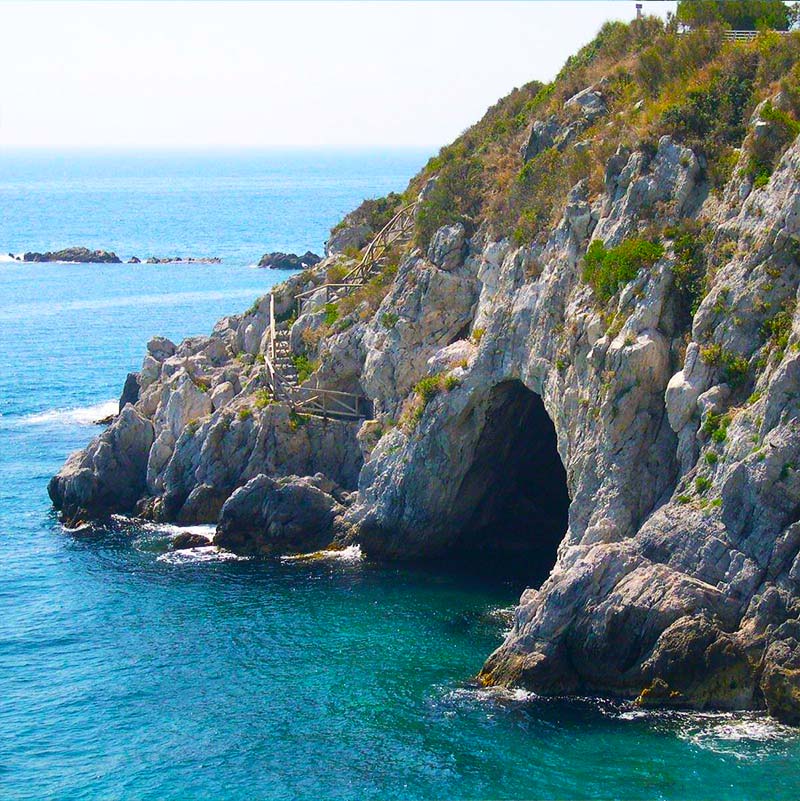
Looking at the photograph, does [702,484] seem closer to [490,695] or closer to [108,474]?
[490,695]

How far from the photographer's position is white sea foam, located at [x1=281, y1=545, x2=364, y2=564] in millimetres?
54875

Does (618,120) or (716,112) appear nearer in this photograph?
(716,112)

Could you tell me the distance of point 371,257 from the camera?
68750mm

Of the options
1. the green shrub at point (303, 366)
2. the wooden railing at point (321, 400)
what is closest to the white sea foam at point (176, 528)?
the wooden railing at point (321, 400)

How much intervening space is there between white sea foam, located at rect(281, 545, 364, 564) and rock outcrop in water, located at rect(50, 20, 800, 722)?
0.52m

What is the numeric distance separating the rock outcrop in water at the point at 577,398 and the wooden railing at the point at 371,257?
102 cm

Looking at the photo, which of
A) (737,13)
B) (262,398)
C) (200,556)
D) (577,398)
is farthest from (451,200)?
(200,556)

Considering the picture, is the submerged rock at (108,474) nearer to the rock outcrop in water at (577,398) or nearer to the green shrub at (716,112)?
the rock outcrop in water at (577,398)

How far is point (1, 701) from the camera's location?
1693 inches

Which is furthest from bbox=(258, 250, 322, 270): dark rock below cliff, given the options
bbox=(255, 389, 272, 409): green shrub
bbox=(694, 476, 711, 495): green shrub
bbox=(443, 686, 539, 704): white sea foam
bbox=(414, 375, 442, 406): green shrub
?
bbox=(694, 476, 711, 495): green shrub

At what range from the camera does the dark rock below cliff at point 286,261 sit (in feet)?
478

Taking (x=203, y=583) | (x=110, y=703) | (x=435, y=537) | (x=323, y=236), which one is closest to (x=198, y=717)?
(x=110, y=703)

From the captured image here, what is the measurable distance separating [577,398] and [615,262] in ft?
16.7

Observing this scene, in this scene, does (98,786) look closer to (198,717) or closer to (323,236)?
(198,717)
